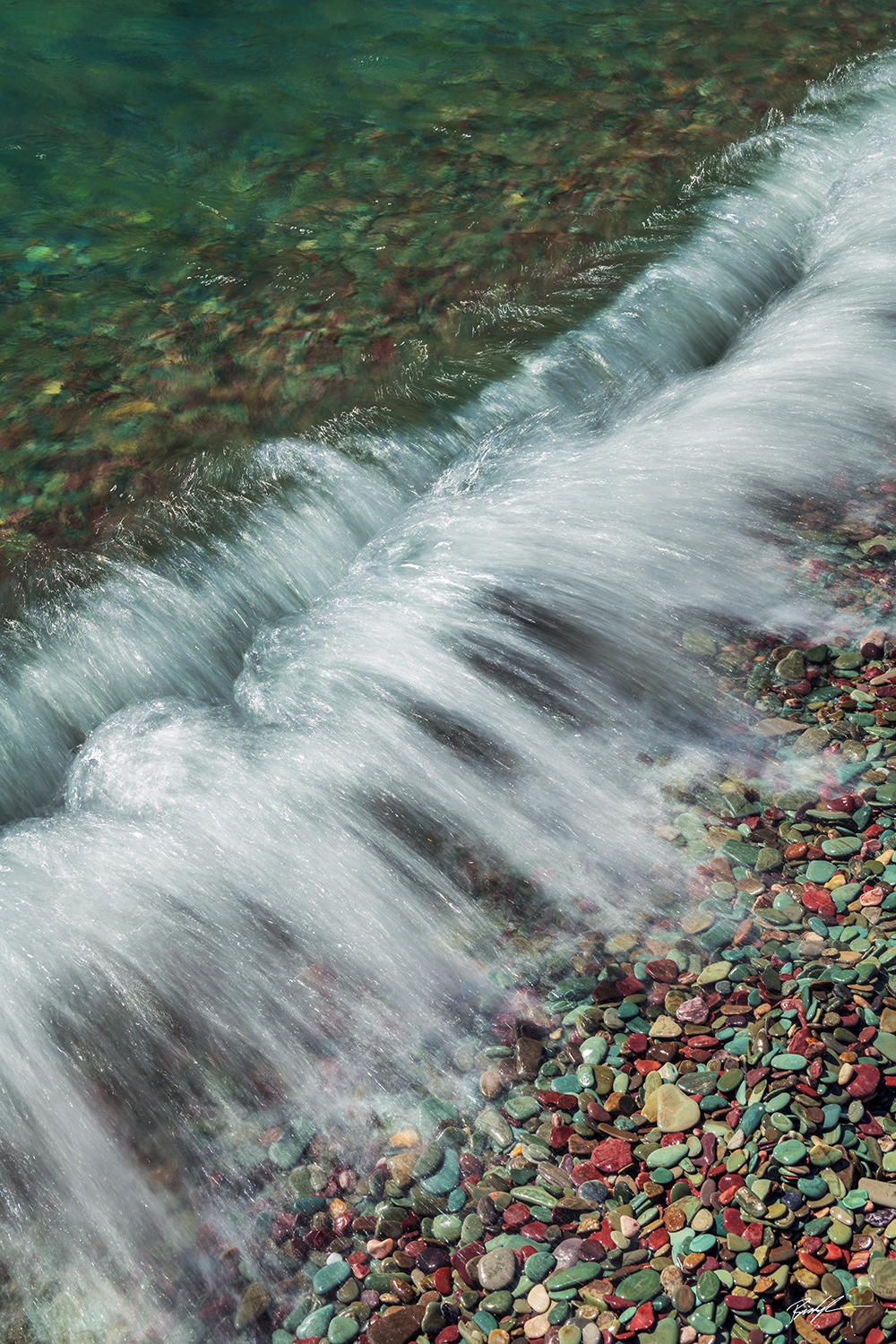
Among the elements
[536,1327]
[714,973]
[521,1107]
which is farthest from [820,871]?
[536,1327]

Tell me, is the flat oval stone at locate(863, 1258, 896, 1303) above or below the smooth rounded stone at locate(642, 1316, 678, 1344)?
below

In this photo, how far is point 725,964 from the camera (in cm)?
311

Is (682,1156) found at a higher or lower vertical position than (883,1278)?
higher

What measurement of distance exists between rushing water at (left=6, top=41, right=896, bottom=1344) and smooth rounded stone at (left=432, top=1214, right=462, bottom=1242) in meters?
0.46

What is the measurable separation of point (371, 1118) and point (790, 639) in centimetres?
238

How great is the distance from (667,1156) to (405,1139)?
2.33 feet

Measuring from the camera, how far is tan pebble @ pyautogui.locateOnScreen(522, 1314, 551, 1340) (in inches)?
96.4

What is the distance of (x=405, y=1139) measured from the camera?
116 inches

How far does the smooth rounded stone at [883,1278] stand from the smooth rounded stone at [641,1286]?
453mm

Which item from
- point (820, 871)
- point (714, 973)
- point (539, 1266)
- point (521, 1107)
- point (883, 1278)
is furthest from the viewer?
point (820, 871)

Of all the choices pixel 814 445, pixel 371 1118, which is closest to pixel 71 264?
pixel 814 445

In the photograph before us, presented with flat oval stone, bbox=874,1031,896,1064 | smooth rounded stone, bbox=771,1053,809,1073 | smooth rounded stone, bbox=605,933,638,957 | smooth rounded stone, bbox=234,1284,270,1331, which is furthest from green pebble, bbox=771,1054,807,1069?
smooth rounded stone, bbox=234,1284,270,1331

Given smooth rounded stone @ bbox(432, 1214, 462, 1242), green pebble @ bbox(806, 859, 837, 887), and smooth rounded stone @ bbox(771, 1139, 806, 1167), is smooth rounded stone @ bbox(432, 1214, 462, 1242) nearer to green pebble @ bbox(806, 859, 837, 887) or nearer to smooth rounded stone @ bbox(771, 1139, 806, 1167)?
smooth rounded stone @ bbox(771, 1139, 806, 1167)

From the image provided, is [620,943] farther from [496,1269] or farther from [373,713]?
[373,713]
